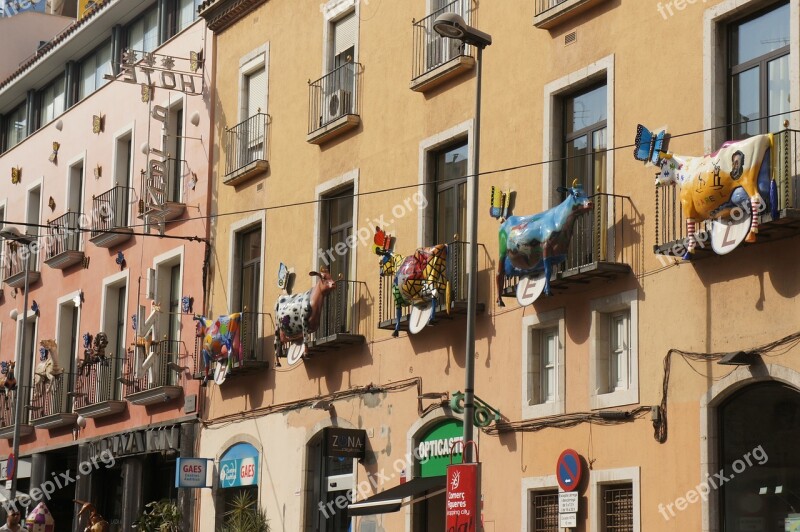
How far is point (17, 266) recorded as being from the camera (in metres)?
43.6

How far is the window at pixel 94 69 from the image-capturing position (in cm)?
4000

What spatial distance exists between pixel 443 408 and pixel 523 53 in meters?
5.97

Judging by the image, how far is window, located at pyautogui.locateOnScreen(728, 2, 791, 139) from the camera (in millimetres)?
18875

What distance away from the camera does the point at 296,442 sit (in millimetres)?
28453

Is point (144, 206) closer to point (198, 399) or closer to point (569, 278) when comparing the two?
point (198, 399)

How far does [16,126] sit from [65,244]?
9.05 m

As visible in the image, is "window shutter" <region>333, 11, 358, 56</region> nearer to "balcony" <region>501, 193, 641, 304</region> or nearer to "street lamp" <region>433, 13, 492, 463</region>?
"street lamp" <region>433, 13, 492, 463</region>

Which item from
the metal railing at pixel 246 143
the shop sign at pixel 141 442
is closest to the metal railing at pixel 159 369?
the shop sign at pixel 141 442

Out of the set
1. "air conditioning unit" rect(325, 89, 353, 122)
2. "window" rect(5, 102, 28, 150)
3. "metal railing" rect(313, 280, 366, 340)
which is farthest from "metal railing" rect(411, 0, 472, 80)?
"window" rect(5, 102, 28, 150)

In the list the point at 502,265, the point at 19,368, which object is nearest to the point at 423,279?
the point at 502,265

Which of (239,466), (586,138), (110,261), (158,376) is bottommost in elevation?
(239,466)

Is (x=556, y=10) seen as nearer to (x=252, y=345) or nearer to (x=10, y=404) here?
(x=252, y=345)

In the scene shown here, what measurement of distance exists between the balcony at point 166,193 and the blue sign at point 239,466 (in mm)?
6157

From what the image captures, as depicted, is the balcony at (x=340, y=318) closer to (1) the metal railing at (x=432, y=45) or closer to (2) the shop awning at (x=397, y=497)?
(2) the shop awning at (x=397, y=497)
